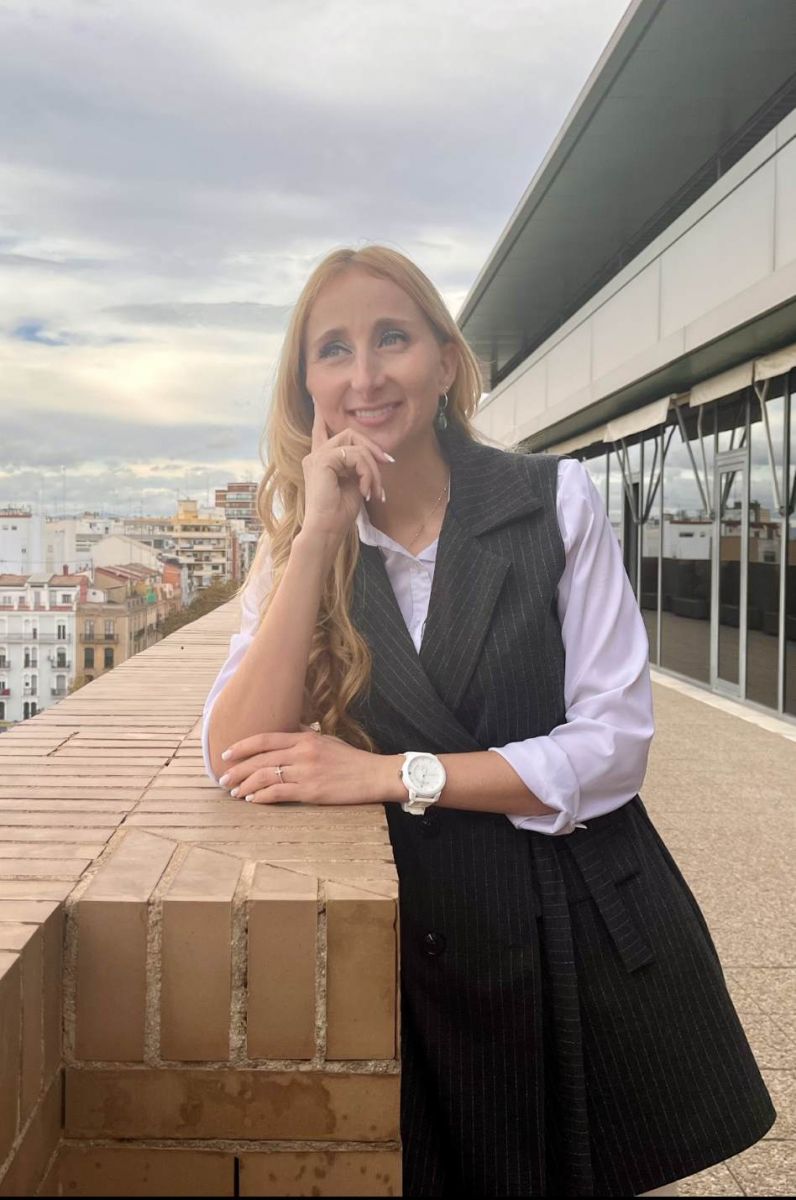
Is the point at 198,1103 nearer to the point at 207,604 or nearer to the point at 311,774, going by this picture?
the point at 311,774

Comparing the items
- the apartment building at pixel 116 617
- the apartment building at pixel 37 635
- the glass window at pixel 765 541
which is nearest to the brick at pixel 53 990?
the glass window at pixel 765 541

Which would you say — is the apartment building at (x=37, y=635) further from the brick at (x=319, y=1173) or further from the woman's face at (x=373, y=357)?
the brick at (x=319, y=1173)

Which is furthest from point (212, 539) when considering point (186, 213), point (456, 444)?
point (456, 444)

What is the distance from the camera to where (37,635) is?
118625 mm

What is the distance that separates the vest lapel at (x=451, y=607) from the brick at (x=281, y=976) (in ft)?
1.98

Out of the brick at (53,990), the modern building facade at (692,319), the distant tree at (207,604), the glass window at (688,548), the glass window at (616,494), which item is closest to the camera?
the brick at (53,990)

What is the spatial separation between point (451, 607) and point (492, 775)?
0.87ft

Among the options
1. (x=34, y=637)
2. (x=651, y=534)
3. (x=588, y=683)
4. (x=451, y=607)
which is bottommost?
(x=34, y=637)

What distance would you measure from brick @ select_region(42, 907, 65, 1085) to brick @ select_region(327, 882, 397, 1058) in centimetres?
24

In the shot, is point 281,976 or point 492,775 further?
point 492,775

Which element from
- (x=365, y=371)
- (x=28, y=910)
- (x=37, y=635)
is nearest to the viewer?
(x=28, y=910)

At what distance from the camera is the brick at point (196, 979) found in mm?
979

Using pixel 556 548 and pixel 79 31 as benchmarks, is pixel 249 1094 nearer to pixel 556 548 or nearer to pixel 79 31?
pixel 556 548

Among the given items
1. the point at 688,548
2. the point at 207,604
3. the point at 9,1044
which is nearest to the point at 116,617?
the point at 207,604
